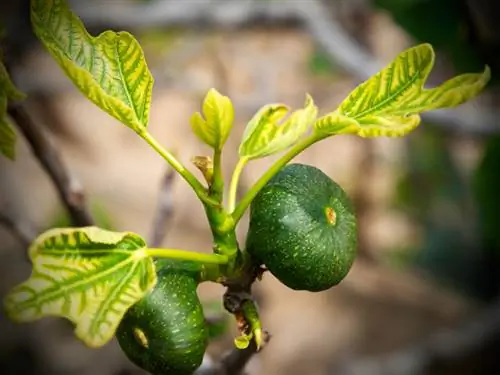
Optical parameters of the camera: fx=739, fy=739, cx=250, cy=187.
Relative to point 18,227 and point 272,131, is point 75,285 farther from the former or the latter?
point 18,227

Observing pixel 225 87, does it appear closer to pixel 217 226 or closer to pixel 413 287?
pixel 413 287

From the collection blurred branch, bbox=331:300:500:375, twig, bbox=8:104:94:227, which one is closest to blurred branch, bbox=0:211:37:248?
twig, bbox=8:104:94:227

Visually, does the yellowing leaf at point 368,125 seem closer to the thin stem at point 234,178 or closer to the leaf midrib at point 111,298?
the thin stem at point 234,178

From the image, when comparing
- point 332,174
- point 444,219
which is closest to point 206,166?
point 444,219

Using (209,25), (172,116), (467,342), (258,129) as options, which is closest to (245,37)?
(172,116)

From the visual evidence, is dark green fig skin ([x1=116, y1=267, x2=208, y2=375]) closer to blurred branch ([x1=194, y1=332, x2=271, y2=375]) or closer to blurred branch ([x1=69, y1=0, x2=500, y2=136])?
blurred branch ([x1=194, y1=332, x2=271, y2=375])
